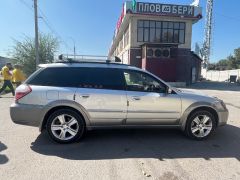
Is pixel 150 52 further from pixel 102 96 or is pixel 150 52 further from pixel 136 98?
pixel 102 96

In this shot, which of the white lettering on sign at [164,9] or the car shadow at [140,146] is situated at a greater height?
the white lettering on sign at [164,9]

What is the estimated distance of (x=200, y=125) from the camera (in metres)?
5.36

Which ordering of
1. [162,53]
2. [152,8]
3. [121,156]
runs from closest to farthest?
1. [121,156]
2. [162,53]
3. [152,8]

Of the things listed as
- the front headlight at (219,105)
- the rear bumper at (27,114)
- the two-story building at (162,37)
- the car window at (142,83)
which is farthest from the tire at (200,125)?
the two-story building at (162,37)

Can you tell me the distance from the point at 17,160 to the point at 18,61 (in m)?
23.7

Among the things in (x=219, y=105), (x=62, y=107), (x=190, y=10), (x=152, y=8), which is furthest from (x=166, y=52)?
(x=62, y=107)

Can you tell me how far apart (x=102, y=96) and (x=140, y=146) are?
1.36 m

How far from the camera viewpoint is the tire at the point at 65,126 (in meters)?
4.92

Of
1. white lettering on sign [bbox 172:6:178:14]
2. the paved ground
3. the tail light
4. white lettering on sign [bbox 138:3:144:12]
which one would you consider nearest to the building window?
white lettering on sign [bbox 172:6:178:14]

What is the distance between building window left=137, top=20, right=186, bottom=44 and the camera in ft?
84.4

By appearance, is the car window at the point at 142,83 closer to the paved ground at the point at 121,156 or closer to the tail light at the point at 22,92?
the paved ground at the point at 121,156

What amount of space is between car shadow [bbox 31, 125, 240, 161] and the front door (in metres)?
0.48

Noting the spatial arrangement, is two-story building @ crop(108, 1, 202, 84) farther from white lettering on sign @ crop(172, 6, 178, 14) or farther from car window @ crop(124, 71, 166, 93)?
car window @ crop(124, 71, 166, 93)

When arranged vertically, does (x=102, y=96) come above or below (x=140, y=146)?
above
